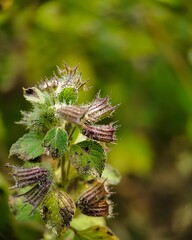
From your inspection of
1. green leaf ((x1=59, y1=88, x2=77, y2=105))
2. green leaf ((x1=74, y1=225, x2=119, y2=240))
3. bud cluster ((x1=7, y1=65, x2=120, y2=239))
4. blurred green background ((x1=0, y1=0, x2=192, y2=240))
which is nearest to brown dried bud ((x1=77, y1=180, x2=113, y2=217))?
bud cluster ((x1=7, y1=65, x2=120, y2=239))

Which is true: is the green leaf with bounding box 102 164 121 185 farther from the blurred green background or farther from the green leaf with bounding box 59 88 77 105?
the blurred green background

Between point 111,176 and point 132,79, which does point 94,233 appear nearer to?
point 111,176

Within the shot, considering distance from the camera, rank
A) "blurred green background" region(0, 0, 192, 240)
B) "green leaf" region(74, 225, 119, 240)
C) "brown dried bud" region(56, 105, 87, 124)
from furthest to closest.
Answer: "blurred green background" region(0, 0, 192, 240)
"green leaf" region(74, 225, 119, 240)
"brown dried bud" region(56, 105, 87, 124)

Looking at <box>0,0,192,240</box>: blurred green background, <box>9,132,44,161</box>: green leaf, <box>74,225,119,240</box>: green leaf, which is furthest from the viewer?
<box>0,0,192,240</box>: blurred green background

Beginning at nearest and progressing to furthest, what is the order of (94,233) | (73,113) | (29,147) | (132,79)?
(73,113) < (29,147) < (94,233) < (132,79)

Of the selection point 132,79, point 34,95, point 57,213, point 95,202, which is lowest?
point 57,213

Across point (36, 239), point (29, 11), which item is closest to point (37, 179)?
point (36, 239)

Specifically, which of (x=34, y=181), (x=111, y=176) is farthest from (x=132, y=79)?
(x=34, y=181)
